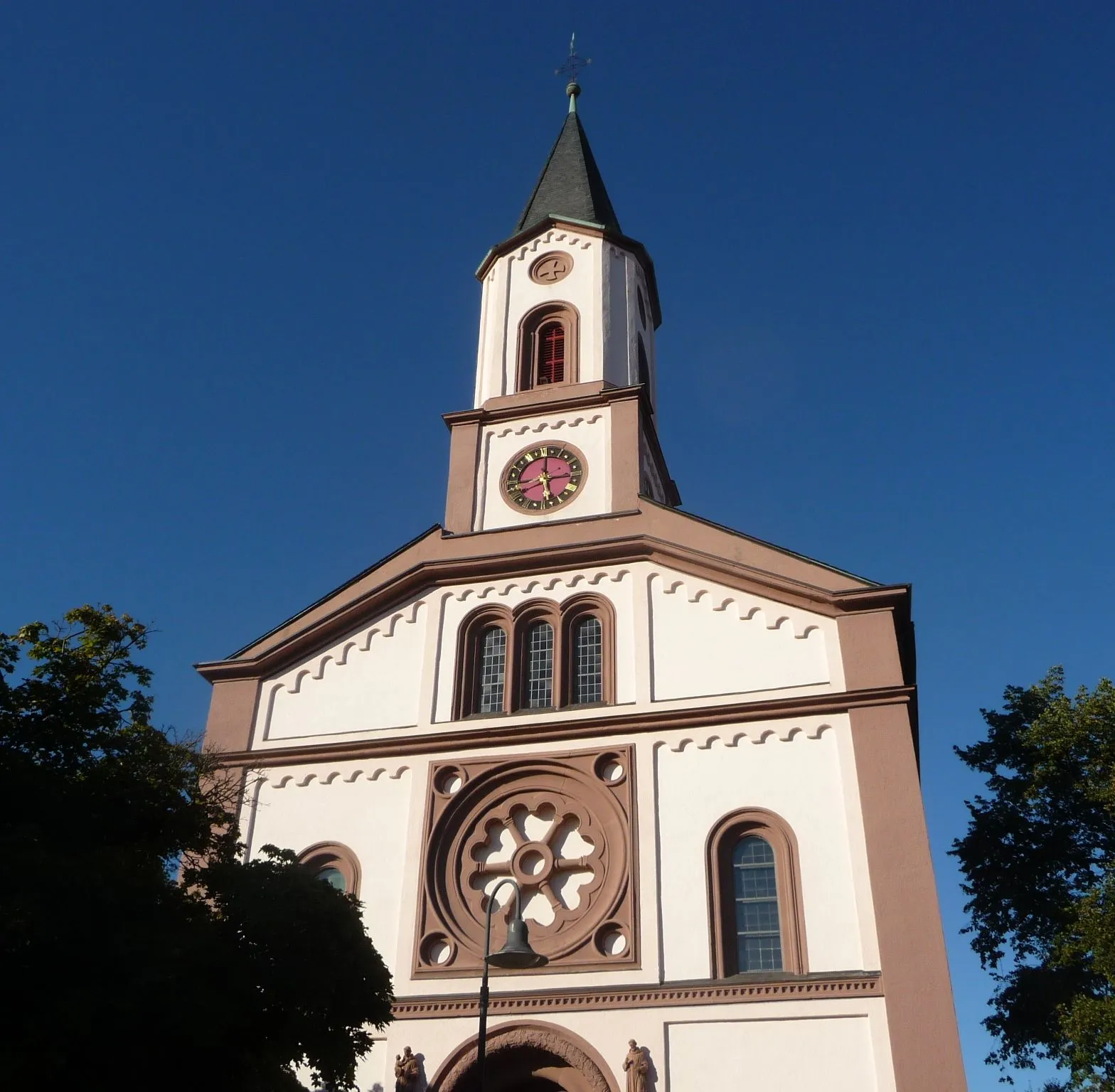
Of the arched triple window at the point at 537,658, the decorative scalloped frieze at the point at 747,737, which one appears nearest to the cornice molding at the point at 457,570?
the arched triple window at the point at 537,658

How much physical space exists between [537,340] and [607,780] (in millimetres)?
10952

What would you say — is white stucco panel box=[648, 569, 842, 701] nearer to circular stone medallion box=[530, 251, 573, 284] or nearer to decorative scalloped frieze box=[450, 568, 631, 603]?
decorative scalloped frieze box=[450, 568, 631, 603]

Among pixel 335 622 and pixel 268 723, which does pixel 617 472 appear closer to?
pixel 335 622

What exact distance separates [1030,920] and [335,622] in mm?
15015

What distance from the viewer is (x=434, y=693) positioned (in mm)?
19781

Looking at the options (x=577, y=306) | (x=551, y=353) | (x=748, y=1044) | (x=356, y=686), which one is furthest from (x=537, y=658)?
(x=577, y=306)

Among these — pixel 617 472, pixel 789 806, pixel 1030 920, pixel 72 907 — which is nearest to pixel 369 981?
pixel 72 907

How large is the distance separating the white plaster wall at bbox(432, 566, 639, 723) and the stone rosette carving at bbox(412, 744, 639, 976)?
1119mm

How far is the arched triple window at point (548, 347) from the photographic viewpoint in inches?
982

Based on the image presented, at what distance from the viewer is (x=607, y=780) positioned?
18094 mm

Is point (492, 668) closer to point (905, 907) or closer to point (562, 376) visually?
point (562, 376)

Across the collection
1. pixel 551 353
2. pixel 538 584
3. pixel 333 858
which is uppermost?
pixel 551 353

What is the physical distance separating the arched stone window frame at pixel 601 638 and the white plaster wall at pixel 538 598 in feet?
0.25

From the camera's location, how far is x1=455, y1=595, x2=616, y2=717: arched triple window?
63.8 ft
